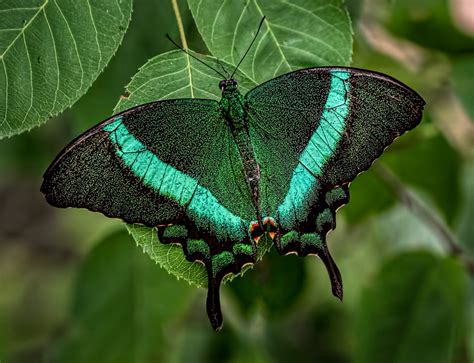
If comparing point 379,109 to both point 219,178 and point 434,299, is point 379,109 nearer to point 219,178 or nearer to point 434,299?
point 219,178

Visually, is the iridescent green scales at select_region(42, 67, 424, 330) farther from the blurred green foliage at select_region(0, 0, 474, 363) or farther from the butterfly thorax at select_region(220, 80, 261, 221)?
the blurred green foliage at select_region(0, 0, 474, 363)

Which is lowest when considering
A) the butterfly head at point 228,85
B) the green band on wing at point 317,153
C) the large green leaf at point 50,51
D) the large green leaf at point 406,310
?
the large green leaf at point 406,310

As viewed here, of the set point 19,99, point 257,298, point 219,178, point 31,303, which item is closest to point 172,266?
point 219,178

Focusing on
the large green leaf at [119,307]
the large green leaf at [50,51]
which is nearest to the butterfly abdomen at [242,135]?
the large green leaf at [50,51]

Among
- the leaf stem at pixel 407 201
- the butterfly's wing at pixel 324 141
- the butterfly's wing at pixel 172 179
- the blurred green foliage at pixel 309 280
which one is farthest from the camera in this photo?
the leaf stem at pixel 407 201

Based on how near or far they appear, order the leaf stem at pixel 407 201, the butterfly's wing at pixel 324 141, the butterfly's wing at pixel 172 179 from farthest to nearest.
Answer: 1. the leaf stem at pixel 407 201
2. the butterfly's wing at pixel 324 141
3. the butterfly's wing at pixel 172 179

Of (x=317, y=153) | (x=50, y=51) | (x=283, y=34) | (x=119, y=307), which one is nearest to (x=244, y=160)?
(x=317, y=153)

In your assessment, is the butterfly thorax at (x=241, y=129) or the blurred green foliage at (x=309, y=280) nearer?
the butterfly thorax at (x=241, y=129)

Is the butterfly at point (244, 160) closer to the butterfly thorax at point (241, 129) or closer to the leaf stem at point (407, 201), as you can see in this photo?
the butterfly thorax at point (241, 129)
